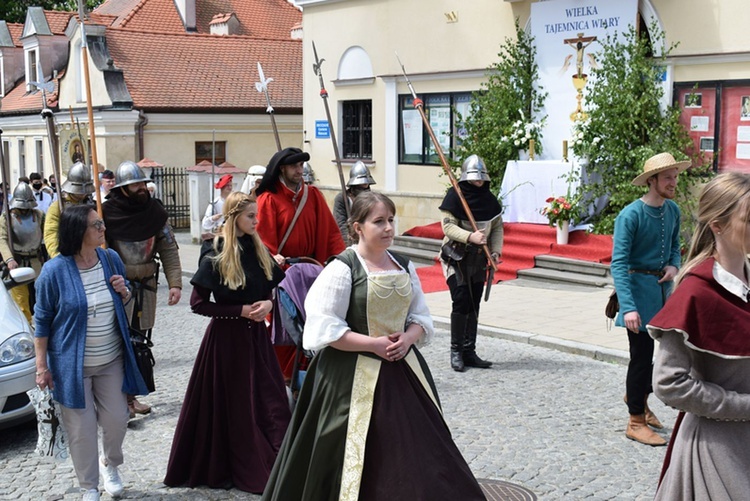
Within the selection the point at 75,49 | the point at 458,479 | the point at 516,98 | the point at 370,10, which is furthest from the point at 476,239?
the point at 75,49

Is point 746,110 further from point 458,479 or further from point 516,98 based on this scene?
point 458,479

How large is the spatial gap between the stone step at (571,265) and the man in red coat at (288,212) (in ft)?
23.5

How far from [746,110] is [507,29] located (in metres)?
4.89

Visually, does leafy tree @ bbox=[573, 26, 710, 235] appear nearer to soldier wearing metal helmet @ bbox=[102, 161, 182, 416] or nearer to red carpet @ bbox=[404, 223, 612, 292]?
red carpet @ bbox=[404, 223, 612, 292]

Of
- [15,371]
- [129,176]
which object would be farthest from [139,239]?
[15,371]

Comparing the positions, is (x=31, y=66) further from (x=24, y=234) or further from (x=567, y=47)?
(x=24, y=234)

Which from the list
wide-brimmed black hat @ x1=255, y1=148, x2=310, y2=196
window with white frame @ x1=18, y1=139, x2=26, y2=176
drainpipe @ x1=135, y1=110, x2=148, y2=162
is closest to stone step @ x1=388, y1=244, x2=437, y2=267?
wide-brimmed black hat @ x1=255, y1=148, x2=310, y2=196

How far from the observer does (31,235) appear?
400 inches

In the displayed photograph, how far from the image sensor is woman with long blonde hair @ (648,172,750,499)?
3.24m

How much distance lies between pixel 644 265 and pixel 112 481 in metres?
3.69

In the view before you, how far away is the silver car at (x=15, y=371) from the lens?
6.56 metres

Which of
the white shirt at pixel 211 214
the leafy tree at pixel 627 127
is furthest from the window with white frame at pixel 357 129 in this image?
the white shirt at pixel 211 214

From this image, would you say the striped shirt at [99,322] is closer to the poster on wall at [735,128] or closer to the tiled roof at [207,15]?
the poster on wall at [735,128]

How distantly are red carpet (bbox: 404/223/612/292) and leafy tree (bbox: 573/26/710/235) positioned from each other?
1.25ft
